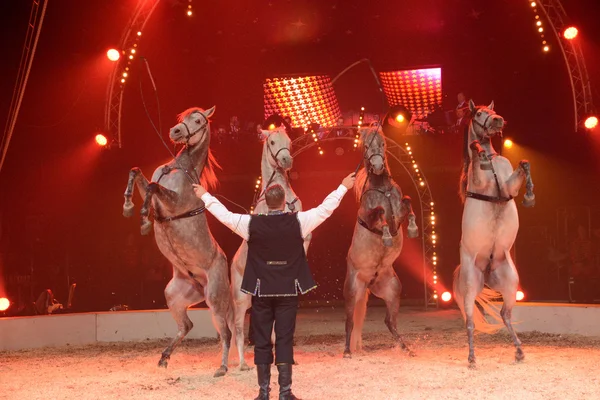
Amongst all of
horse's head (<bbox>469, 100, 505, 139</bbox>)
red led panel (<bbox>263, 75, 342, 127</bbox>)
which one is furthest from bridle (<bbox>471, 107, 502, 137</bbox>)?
red led panel (<bbox>263, 75, 342, 127</bbox>)

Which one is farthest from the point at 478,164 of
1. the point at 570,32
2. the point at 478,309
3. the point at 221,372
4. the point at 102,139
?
the point at 102,139

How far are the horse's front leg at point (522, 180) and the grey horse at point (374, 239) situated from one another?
1.12 m

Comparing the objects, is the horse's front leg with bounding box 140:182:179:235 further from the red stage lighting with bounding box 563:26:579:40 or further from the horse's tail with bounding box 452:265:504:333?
the red stage lighting with bounding box 563:26:579:40

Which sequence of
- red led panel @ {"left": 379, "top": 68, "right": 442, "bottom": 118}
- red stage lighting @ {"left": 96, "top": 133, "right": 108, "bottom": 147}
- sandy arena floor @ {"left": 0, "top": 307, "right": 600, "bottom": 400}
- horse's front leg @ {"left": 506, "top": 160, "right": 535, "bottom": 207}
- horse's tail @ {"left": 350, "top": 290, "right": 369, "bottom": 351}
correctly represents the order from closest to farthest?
sandy arena floor @ {"left": 0, "top": 307, "right": 600, "bottom": 400}, horse's front leg @ {"left": 506, "top": 160, "right": 535, "bottom": 207}, horse's tail @ {"left": 350, "top": 290, "right": 369, "bottom": 351}, red stage lighting @ {"left": 96, "top": 133, "right": 108, "bottom": 147}, red led panel @ {"left": 379, "top": 68, "right": 442, "bottom": 118}

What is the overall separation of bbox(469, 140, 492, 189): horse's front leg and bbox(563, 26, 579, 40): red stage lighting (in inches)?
205

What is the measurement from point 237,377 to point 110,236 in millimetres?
9146

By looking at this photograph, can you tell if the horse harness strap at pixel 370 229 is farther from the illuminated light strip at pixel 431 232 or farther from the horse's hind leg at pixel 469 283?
the illuminated light strip at pixel 431 232

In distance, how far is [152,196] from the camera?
6.39 metres

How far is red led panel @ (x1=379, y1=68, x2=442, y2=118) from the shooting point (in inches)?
553

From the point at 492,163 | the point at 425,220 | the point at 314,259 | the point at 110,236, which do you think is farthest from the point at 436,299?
the point at 110,236

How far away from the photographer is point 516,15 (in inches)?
544

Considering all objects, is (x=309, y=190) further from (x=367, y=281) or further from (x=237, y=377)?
(x=237, y=377)

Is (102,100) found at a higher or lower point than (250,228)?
higher

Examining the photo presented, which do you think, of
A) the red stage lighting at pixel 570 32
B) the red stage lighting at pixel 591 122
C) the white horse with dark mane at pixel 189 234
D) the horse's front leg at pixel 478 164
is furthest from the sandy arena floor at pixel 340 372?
the red stage lighting at pixel 570 32
